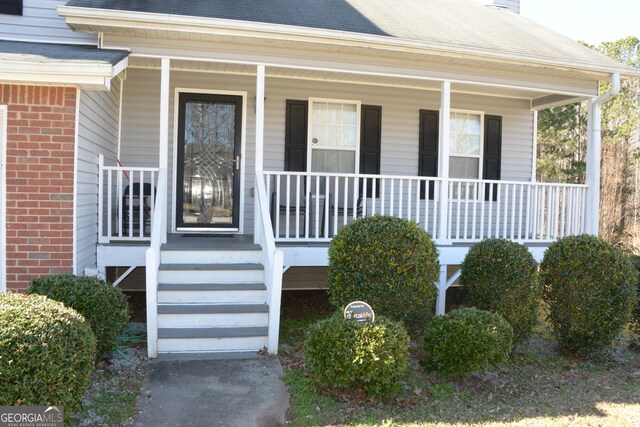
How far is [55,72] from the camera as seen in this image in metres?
5.57

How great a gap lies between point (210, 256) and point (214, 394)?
215 cm

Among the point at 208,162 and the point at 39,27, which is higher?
the point at 39,27

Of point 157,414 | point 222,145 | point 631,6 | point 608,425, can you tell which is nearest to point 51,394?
point 157,414

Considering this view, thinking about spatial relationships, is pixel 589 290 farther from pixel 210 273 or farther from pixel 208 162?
pixel 208 162

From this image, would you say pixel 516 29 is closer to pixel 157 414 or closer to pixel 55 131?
pixel 55 131

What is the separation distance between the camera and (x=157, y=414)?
438 cm

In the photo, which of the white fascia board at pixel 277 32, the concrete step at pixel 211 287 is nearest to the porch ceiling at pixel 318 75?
the white fascia board at pixel 277 32

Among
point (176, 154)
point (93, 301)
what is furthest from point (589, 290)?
point (176, 154)

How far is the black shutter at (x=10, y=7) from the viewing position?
698cm

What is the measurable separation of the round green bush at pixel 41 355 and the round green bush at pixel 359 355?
177 cm

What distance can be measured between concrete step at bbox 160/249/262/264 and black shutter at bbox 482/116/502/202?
4981 mm

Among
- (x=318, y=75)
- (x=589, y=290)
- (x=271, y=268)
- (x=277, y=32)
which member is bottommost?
(x=589, y=290)

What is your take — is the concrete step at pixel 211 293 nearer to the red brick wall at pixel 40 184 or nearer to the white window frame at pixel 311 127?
the red brick wall at pixel 40 184

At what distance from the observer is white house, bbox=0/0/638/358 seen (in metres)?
5.97
